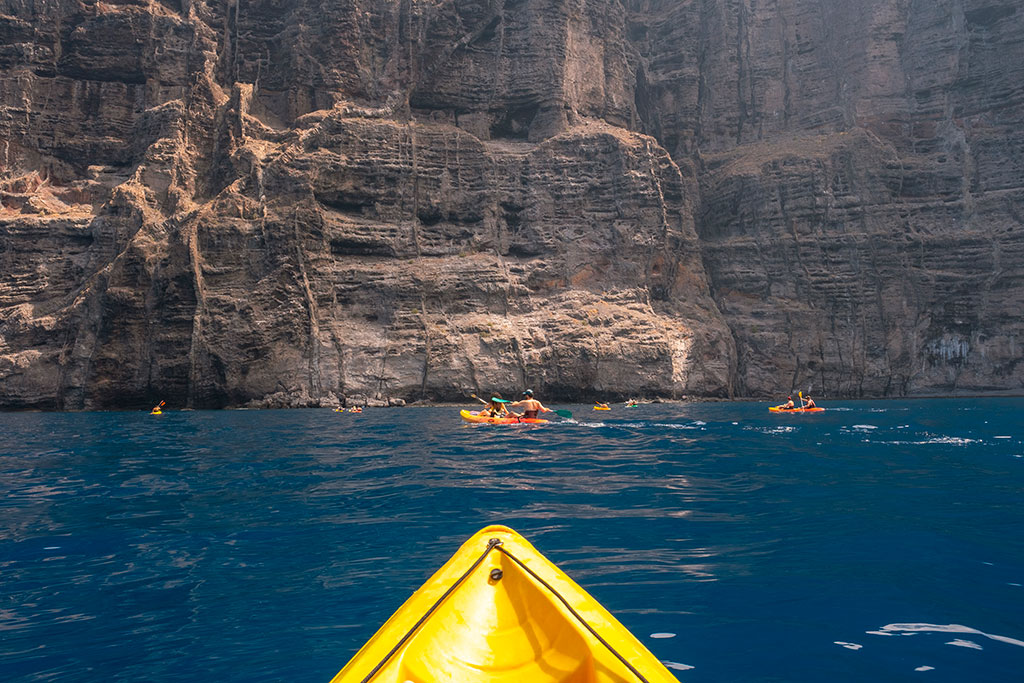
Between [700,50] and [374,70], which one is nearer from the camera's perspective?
[374,70]

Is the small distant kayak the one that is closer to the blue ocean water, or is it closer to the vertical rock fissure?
the blue ocean water

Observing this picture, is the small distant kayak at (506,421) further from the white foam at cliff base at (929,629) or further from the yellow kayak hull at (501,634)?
the yellow kayak hull at (501,634)

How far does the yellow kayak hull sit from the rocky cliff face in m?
38.7

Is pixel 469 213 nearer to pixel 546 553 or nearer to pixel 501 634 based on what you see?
pixel 546 553

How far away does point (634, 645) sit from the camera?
11.1 ft

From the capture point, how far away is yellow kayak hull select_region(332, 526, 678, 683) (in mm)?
3203

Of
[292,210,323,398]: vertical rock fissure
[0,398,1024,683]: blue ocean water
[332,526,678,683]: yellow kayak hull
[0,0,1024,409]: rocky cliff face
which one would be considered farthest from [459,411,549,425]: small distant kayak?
[292,210,323,398]: vertical rock fissure

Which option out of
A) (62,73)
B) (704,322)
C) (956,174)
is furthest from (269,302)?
(956,174)

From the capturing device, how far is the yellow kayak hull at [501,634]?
320 centimetres

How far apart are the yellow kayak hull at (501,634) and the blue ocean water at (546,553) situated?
3.22 feet

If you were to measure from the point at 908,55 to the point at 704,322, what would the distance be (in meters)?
30.9

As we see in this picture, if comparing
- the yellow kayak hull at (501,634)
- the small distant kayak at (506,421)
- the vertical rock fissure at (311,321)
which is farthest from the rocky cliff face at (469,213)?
the yellow kayak hull at (501,634)

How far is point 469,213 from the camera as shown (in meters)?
49.3

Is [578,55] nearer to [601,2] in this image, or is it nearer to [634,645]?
[601,2]
